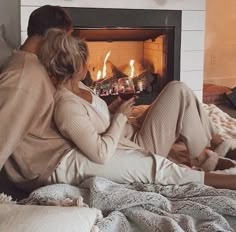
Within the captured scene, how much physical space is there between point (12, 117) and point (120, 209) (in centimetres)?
51

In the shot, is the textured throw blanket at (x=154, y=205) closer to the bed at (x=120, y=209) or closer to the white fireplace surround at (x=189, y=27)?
the bed at (x=120, y=209)

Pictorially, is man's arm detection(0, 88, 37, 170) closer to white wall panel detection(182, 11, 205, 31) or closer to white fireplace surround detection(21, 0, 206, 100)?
white fireplace surround detection(21, 0, 206, 100)

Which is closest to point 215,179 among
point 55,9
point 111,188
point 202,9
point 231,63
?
→ point 111,188

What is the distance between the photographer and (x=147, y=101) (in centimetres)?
357

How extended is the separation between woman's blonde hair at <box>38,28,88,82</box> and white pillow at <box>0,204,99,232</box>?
0.66m

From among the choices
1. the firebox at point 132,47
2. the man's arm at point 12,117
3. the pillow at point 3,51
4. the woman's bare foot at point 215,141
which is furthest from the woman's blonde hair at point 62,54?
the firebox at point 132,47

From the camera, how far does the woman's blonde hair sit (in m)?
1.75

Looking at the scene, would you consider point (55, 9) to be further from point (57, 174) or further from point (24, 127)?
point (57, 174)

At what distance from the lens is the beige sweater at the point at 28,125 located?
1.68 metres

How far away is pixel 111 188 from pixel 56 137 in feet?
1.05

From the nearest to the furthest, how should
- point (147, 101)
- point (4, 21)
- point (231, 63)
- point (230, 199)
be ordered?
1. point (230, 199)
2. point (4, 21)
3. point (147, 101)
4. point (231, 63)

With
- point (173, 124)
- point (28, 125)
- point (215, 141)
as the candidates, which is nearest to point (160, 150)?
point (173, 124)

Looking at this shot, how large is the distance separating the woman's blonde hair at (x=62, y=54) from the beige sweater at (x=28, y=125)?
Answer: 0.04 metres

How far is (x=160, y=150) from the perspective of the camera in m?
2.06
